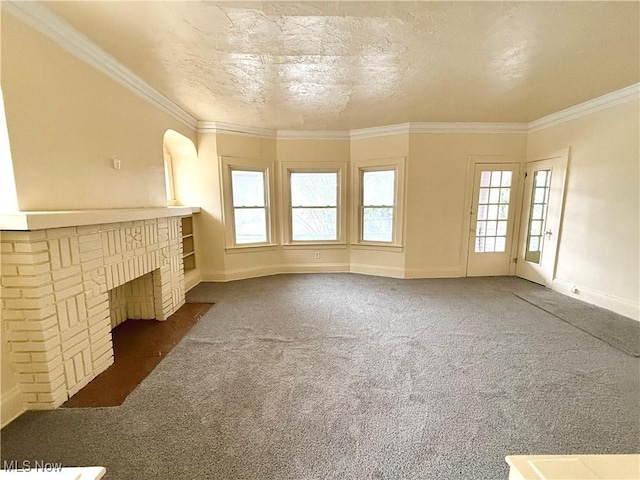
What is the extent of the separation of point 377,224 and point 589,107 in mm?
3120

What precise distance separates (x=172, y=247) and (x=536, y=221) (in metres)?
5.41

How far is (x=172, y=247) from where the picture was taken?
330 centimetres

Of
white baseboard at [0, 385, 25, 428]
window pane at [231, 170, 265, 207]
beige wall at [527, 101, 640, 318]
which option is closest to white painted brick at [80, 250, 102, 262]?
white baseboard at [0, 385, 25, 428]

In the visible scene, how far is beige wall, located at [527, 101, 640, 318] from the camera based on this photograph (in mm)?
3062

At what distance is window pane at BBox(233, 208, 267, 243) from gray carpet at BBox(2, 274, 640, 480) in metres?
2.01

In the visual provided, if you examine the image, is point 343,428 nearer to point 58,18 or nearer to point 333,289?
point 333,289

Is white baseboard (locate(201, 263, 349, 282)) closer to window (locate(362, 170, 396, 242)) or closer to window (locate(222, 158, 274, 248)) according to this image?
window (locate(222, 158, 274, 248))

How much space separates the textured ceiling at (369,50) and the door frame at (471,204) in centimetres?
101

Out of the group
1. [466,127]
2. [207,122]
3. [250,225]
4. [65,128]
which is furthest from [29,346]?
[466,127]

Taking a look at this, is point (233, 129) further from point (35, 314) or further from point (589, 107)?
point (589, 107)

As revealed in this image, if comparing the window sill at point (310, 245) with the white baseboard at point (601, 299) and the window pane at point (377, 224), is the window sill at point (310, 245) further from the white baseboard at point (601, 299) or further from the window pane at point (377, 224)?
the white baseboard at point (601, 299)

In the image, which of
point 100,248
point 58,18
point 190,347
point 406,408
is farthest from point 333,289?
point 58,18

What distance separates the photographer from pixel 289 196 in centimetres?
488

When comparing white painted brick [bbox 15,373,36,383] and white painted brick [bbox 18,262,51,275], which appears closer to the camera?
white painted brick [bbox 18,262,51,275]
